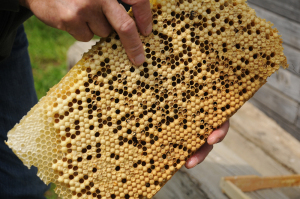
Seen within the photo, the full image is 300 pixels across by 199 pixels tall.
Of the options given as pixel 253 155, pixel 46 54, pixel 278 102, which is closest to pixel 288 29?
pixel 278 102

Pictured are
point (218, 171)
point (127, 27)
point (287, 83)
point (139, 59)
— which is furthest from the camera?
point (287, 83)

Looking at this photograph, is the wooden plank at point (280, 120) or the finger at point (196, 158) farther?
the wooden plank at point (280, 120)

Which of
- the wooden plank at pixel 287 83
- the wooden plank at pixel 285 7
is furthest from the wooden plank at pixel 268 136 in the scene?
the wooden plank at pixel 285 7

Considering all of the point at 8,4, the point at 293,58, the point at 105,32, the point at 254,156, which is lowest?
the point at 254,156

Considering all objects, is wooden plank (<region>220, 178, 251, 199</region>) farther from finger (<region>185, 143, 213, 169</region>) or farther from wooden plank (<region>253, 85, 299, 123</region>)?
wooden plank (<region>253, 85, 299, 123</region>)

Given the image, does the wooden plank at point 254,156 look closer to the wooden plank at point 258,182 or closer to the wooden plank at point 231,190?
the wooden plank at point 258,182

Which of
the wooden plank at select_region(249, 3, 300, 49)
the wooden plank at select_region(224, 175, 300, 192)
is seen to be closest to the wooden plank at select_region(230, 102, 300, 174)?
the wooden plank at select_region(224, 175, 300, 192)

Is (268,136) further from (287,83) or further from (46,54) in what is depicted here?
(46,54)
